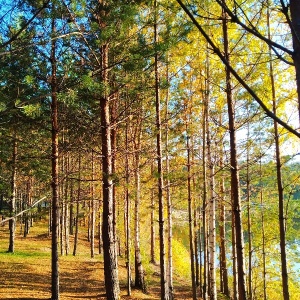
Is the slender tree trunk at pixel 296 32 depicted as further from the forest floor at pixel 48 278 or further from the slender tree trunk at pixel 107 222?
the forest floor at pixel 48 278

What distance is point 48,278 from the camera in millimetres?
12898

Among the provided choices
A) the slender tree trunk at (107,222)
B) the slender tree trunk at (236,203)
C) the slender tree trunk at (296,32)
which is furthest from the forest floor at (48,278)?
the slender tree trunk at (296,32)

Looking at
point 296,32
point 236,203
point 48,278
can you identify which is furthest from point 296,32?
point 48,278

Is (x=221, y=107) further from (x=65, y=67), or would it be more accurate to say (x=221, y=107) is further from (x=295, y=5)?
(x=295, y=5)

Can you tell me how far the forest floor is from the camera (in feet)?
34.3

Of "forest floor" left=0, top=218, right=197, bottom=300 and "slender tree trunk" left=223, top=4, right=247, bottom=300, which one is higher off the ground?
"slender tree trunk" left=223, top=4, right=247, bottom=300

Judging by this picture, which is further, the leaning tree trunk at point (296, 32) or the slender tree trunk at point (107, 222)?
the slender tree trunk at point (107, 222)

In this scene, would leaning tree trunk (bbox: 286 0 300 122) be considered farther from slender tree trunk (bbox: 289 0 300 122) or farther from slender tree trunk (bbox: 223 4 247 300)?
slender tree trunk (bbox: 223 4 247 300)

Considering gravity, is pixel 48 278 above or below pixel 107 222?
below

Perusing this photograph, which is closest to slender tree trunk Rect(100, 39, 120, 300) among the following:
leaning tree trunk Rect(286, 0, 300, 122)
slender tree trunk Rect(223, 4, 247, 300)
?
slender tree trunk Rect(223, 4, 247, 300)

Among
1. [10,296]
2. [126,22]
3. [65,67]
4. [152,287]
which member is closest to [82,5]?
[126,22]

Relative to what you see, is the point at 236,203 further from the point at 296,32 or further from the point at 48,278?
the point at 48,278

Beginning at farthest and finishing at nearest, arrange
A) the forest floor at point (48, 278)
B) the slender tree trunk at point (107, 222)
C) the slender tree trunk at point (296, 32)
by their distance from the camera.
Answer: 1. the forest floor at point (48, 278)
2. the slender tree trunk at point (107, 222)
3. the slender tree trunk at point (296, 32)

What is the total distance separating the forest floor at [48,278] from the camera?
34.3ft
